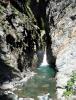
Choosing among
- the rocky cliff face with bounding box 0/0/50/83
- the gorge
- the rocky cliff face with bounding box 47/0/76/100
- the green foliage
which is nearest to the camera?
the green foliage

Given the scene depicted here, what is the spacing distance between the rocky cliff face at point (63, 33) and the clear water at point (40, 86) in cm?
107

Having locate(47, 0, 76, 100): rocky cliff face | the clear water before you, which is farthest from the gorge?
the clear water

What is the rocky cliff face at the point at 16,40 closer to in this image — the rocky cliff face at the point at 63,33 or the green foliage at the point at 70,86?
the rocky cliff face at the point at 63,33

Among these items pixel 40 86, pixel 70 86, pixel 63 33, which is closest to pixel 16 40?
pixel 40 86

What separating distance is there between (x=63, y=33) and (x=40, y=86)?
814cm

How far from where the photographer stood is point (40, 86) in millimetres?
26078

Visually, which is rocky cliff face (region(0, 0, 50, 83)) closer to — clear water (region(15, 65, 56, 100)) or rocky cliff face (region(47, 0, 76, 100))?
clear water (region(15, 65, 56, 100))

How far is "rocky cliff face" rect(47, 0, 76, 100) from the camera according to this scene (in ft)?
92.2

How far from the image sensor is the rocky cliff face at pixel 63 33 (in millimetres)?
28094

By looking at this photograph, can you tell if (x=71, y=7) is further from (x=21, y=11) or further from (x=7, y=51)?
(x=7, y=51)

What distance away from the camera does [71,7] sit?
108ft

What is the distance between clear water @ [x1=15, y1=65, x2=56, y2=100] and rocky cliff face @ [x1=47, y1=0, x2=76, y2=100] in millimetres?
1072

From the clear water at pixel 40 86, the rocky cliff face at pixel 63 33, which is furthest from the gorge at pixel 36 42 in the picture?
the clear water at pixel 40 86

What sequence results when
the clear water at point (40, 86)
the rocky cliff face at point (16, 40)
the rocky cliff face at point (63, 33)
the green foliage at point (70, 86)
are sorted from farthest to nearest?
the rocky cliff face at point (63, 33)
the rocky cliff face at point (16, 40)
the clear water at point (40, 86)
the green foliage at point (70, 86)
